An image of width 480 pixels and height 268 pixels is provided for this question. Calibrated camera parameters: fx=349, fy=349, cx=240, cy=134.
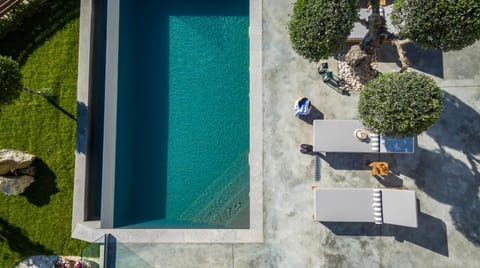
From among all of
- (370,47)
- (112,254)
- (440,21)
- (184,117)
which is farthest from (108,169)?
(440,21)

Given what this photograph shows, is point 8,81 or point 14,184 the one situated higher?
point 8,81

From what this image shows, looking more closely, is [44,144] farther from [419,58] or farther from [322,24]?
[419,58]

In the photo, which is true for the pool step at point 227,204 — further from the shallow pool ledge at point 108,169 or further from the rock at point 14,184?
the rock at point 14,184

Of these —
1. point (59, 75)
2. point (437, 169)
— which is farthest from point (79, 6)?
point (437, 169)

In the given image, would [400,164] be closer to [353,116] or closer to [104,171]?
[353,116]

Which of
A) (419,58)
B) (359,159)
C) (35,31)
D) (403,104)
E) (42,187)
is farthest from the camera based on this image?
(35,31)

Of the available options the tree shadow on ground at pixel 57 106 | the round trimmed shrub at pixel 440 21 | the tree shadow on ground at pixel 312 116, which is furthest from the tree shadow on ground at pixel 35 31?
the round trimmed shrub at pixel 440 21
